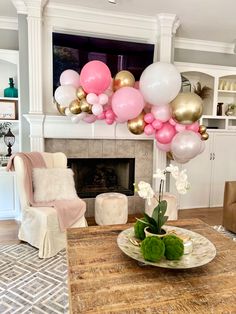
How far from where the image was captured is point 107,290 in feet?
3.87

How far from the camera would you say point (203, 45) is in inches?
169

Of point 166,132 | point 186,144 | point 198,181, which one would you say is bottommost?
point 198,181

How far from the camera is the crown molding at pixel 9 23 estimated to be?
3.52 m

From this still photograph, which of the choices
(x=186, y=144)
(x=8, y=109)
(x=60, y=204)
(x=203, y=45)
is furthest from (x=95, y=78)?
(x=203, y=45)

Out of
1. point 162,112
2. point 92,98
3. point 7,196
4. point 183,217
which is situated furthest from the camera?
point 183,217

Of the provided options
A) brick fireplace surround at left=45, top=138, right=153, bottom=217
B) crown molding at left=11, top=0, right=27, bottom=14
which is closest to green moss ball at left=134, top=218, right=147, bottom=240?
brick fireplace surround at left=45, top=138, right=153, bottom=217

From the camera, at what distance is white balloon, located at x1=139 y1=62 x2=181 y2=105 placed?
258 cm

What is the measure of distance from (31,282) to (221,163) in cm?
342

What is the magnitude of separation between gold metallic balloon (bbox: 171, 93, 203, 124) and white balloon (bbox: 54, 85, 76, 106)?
112cm

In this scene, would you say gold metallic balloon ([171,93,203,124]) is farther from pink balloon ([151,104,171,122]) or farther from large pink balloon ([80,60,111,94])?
large pink balloon ([80,60,111,94])

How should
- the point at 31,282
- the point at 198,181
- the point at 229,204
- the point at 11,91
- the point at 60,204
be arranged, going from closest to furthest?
1. the point at 31,282
2. the point at 60,204
3. the point at 229,204
4. the point at 11,91
5. the point at 198,181

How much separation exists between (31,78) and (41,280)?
91.9 inches

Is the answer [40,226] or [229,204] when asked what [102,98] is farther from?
[229,204]

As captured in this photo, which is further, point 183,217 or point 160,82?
point 183,217
